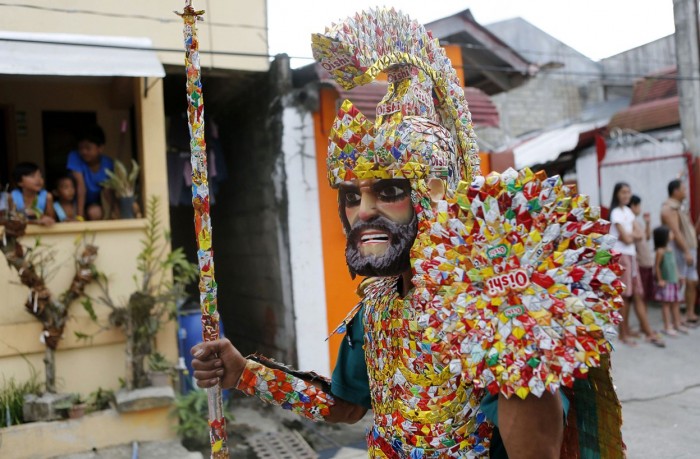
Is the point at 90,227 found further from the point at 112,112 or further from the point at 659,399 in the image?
the point at 659,399

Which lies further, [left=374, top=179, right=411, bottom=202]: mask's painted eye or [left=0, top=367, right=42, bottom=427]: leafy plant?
[left=0, top=367, right=42, bottom=427]: leafy plant

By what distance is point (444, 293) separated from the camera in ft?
4.47

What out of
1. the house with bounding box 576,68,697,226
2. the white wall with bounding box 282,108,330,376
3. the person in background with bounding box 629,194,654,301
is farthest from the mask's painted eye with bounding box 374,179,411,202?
the house with bounding box 576,68,697,226

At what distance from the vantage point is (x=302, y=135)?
582 centimetres

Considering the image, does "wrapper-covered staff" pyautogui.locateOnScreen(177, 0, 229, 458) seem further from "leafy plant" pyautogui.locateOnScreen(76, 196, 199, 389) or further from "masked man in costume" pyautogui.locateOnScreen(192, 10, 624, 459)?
"leafy plant" pyautogui.locateOnScreen(76, 196, 199, 389)

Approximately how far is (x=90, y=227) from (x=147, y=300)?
70 cm

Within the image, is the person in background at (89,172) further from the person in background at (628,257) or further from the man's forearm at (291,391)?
the person in background at (628,257)

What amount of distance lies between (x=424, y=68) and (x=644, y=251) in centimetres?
641

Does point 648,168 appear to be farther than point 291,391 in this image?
Yes

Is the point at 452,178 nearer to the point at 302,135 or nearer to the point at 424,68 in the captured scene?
the point at 424,68

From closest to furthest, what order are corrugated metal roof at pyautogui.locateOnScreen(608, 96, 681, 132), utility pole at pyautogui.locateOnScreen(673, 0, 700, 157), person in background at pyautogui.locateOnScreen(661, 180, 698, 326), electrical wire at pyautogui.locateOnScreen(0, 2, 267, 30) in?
electrical wire at pyautogui.locateOnScreen(0, 2, 267, 30)
person in background at pyautogui.locateOnScreen(661, 180, 698, 326)
utility pole at pyautogui.locateOnScreen(673, 0, 700, 157)
corrugated metal roof at pyautogui.locateOnScreen(608, 96, 681, 132)

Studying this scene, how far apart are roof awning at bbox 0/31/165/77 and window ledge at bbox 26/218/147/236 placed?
1.10 m

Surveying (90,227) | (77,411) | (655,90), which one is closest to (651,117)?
(655,90)

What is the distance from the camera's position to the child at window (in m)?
4.75
